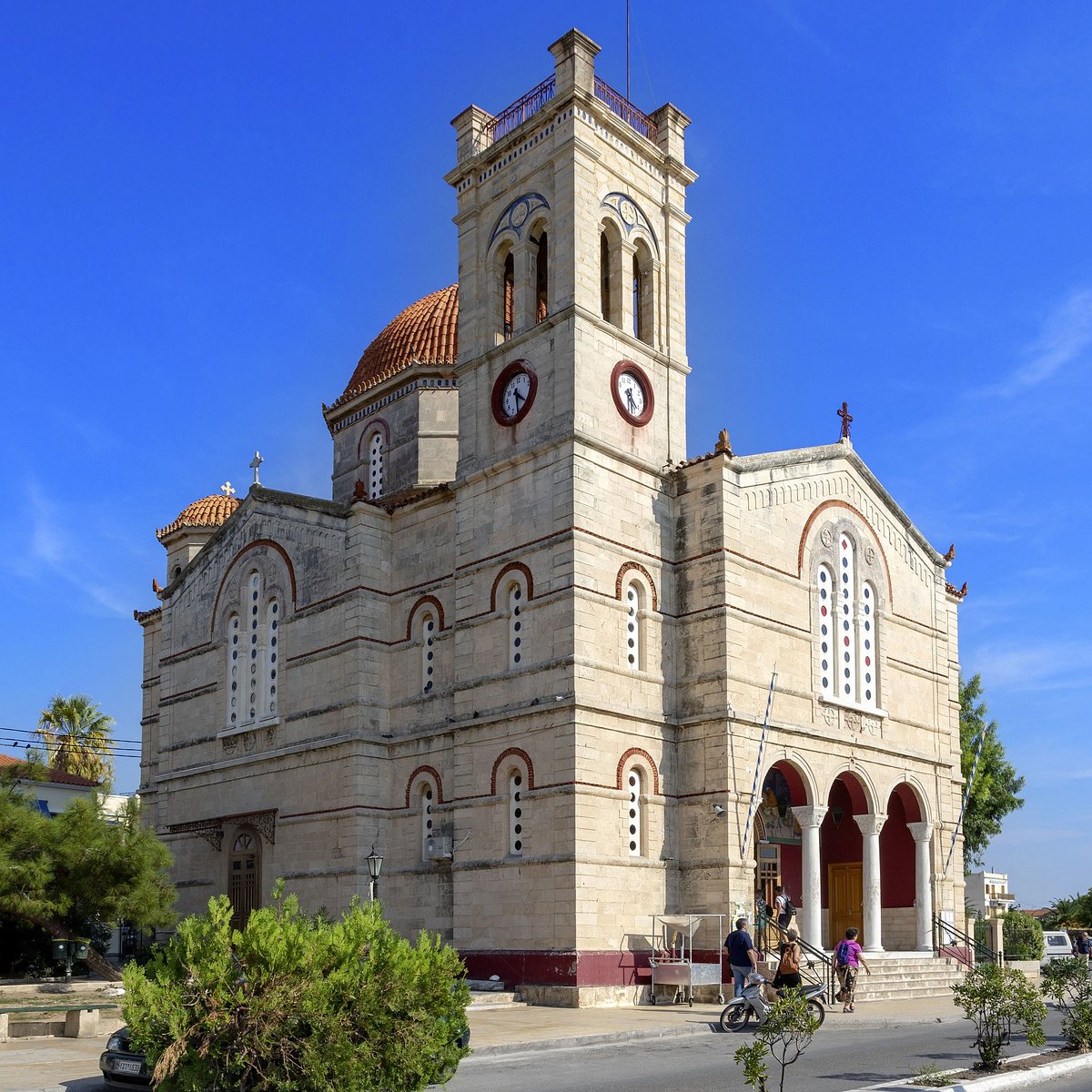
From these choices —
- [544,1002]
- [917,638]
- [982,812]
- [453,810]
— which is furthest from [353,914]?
[982,812]

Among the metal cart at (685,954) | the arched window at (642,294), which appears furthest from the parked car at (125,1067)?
the arched window at (642,294)

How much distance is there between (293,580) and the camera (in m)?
30.8

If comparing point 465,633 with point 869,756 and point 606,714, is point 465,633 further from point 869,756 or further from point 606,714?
point 869,756

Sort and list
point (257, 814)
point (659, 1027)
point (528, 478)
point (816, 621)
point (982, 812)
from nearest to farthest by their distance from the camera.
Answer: point (659, 1027), point (528, 478), point (816, 621), point (257, 814), point (982, 812)

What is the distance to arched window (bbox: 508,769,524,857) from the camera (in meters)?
24.8

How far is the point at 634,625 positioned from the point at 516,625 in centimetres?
227

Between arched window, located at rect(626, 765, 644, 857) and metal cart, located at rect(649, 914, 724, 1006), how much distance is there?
125 cm

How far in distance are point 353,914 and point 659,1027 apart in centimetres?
1037

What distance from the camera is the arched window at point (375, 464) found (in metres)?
34.4

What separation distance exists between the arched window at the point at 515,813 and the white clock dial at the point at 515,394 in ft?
23.8

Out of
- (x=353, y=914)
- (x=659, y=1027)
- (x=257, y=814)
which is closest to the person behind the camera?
(x=353, y=914)

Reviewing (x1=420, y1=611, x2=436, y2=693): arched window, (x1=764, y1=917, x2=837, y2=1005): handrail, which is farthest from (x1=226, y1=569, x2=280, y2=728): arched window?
(x1=764, y1=917, x2=837, y2=1005): handrail

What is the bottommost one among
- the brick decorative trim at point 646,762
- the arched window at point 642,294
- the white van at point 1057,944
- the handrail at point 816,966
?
the white van at point 1057,944

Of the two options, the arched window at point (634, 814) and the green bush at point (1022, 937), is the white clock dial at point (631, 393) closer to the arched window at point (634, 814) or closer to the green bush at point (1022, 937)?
the arched window at point (634, 814)
